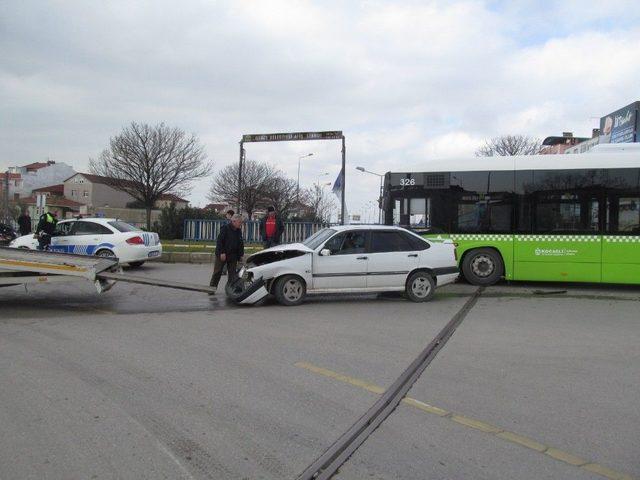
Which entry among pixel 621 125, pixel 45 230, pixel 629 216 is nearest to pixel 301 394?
pixel 629 216

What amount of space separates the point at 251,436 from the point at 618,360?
15.2 feet

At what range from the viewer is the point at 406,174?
13.6 m

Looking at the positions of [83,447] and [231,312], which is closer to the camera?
[83,447]

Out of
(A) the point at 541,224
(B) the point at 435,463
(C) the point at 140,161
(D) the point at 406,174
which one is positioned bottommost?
(B) the point at 435,463

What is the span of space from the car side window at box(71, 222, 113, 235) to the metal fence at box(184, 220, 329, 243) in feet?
28.2

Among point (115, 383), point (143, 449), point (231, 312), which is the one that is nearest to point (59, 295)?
point (231, 312)

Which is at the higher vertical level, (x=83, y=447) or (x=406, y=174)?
(x=406, y=174)

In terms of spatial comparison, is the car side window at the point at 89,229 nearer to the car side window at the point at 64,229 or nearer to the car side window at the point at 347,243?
the car side window at the point at 64,229

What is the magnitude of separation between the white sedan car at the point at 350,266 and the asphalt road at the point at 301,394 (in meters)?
0.75

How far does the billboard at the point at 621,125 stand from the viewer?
28.6 meters

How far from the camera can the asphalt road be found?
141 inches

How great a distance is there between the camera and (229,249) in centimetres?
1106

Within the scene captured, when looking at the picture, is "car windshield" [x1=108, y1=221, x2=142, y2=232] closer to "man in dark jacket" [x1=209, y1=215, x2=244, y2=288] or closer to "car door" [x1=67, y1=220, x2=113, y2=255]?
"car door" [x1=67, y1=220, x2=113, y2=255]

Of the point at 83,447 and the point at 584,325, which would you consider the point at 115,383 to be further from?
the point at 584,325
